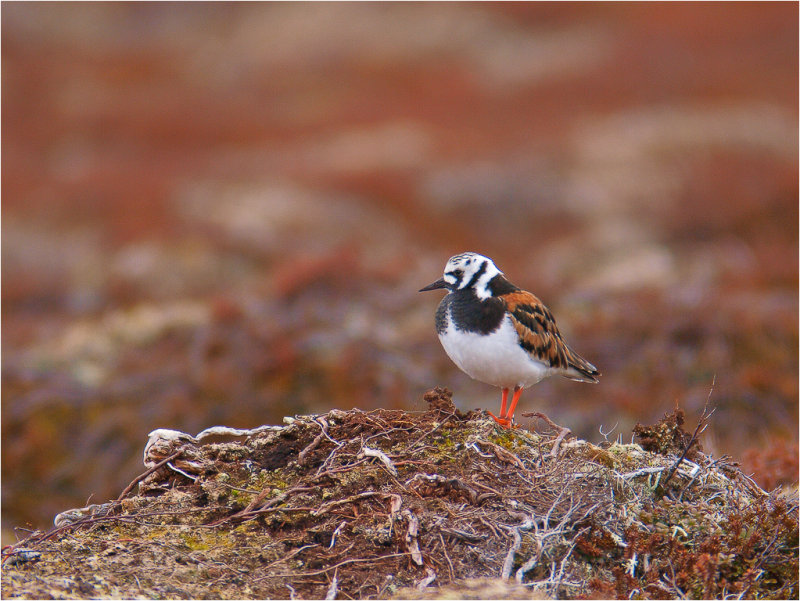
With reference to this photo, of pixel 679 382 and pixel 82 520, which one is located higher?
pixel 679 382

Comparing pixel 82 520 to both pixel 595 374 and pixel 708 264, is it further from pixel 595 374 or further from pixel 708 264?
pixel 708 264

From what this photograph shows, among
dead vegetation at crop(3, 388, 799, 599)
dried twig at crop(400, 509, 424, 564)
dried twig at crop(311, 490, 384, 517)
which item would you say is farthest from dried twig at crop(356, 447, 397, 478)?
dried twig at crop(400, 509, 424, 564)

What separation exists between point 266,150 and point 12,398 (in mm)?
17981

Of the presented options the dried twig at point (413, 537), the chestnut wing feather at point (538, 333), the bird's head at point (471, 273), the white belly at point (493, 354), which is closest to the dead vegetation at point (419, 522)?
the dried twig at point (413, 537)

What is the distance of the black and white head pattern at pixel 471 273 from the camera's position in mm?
5883

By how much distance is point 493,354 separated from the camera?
5570mm

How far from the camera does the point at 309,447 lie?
5098 millimetres

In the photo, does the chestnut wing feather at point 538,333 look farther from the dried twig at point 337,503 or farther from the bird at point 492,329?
the dried twig at point 337,503

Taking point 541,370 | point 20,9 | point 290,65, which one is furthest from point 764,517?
point 20,9

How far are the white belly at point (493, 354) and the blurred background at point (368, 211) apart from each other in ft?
4.37

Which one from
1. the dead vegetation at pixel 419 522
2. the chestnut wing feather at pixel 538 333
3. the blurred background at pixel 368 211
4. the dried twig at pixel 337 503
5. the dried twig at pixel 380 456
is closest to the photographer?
the dead vegetation at pixel 419 522

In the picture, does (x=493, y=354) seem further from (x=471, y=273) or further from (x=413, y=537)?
(x=413, y=537)

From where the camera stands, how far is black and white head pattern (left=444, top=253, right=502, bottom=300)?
5883mm

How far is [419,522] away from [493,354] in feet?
4.75
